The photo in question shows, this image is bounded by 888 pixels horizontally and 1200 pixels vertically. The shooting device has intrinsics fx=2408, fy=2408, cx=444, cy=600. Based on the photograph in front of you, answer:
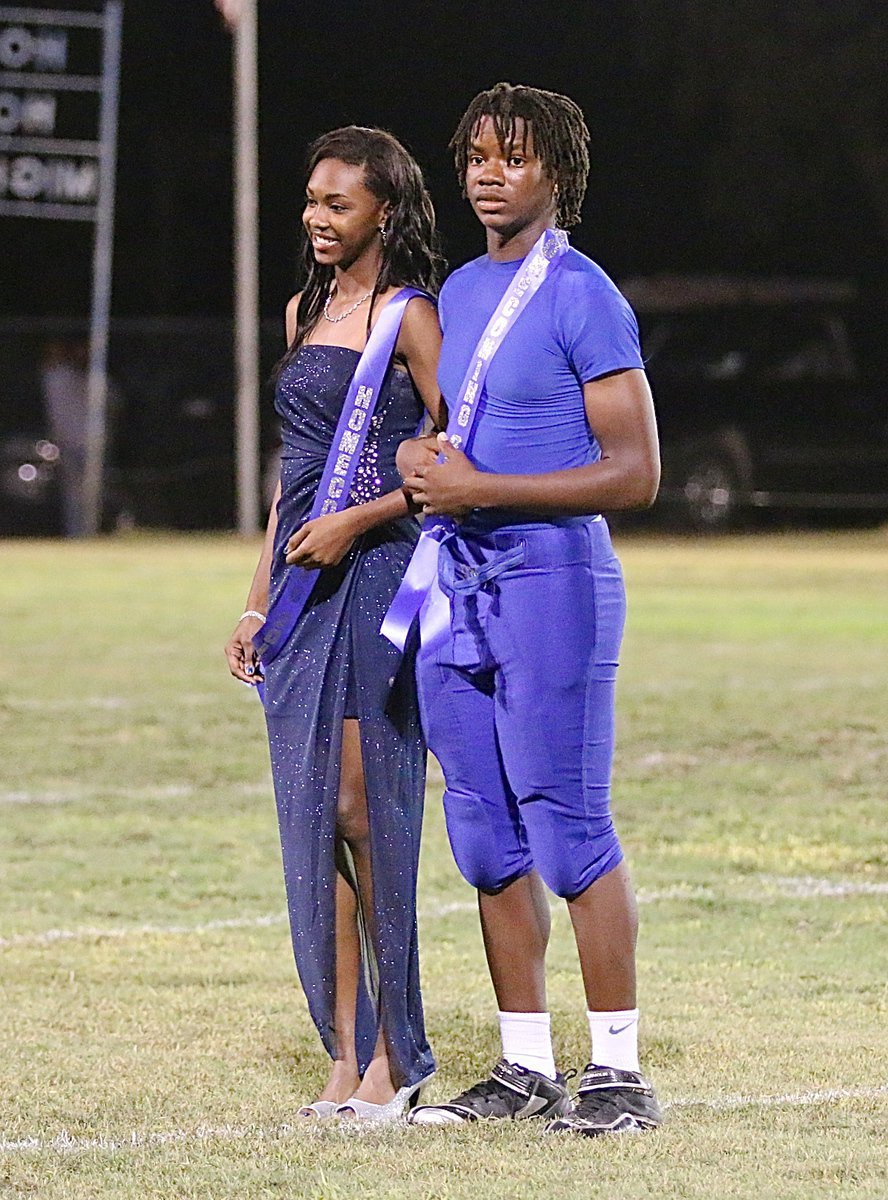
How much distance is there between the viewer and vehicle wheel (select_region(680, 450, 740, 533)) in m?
24.0

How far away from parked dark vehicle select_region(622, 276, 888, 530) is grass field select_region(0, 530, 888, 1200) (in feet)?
33.3

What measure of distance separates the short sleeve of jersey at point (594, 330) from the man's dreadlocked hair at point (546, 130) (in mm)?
257

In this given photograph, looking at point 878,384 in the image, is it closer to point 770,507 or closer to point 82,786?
point 770,507

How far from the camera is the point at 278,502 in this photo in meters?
4.93

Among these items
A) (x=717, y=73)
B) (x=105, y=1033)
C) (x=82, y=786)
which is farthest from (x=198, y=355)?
(x=105, y=1033)

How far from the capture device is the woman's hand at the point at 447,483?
14.6ft

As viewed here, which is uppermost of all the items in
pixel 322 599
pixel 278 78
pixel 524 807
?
pixel 278 78

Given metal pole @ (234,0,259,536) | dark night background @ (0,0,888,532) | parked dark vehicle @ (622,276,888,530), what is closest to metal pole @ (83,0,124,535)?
metal pole @ (234,0,259,536)

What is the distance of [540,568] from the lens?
4516 mm

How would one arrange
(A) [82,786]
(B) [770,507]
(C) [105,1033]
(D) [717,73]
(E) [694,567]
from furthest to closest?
(D) [717,73], (B) [770,507], (E) [694,567], (A) [82,786], (C) [105,1033]

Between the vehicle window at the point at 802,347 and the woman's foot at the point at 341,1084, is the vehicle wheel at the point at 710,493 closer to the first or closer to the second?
the vehicle window at the point at 802,347

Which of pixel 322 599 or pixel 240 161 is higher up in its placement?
pixel 240 161

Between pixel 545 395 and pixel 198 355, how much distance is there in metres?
21.4

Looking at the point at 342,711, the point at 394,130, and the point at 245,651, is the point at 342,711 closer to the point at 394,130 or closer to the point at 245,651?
the point at 245,651
